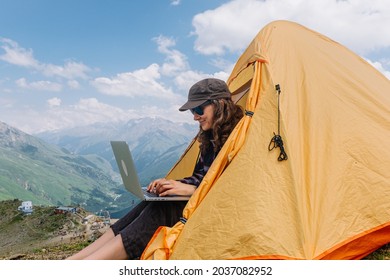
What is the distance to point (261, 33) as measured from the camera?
21.4 feet

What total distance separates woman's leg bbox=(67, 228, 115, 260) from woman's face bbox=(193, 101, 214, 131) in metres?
1.92

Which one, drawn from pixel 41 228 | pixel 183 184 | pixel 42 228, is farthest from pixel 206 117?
pixel 41 228

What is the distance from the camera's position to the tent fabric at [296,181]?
169 inches

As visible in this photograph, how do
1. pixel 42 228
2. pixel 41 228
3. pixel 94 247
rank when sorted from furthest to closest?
pixel 41 228 → pixel 42 228 → pixel 94 247

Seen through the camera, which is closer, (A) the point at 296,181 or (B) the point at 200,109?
(A) the point at 296,181

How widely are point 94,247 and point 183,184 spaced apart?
4.63 feet

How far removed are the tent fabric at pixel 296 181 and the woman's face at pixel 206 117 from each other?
0.43 metres

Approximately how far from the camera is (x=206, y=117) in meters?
5.12

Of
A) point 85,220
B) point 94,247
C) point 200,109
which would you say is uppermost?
point 200,109

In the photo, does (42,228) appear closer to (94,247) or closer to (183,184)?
(94,247)
